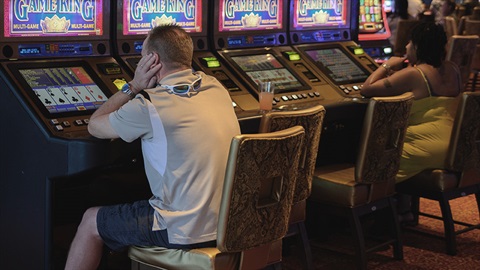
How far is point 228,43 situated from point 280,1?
22.0 inches

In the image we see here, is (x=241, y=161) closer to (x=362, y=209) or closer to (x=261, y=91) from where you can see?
(x=261, y=91)

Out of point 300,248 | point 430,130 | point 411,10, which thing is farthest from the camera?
point 411,10

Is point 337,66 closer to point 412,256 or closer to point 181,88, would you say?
point 412,256

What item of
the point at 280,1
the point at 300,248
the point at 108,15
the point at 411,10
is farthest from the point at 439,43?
the point at 411,10

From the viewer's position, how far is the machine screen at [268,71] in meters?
4.59

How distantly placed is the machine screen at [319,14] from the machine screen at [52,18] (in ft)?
5.26

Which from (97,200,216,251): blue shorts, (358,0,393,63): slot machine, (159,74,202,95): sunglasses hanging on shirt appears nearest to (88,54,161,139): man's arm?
(159,74,202,95): sunglasses hanging on shirt

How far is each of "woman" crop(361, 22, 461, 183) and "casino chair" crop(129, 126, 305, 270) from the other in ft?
5.43

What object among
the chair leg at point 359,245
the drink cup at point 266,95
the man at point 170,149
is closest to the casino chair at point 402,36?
the chair leg at point 359,245

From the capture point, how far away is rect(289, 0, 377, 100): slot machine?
5.04 metres

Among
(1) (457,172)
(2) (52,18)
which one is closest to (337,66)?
(1) (457,172)

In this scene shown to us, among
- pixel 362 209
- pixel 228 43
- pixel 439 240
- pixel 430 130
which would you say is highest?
pixel 228 43

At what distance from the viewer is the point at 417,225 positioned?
5375mm

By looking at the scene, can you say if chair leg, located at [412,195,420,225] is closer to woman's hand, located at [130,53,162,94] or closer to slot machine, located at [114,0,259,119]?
slot machine, located at [114,0,259,119]
